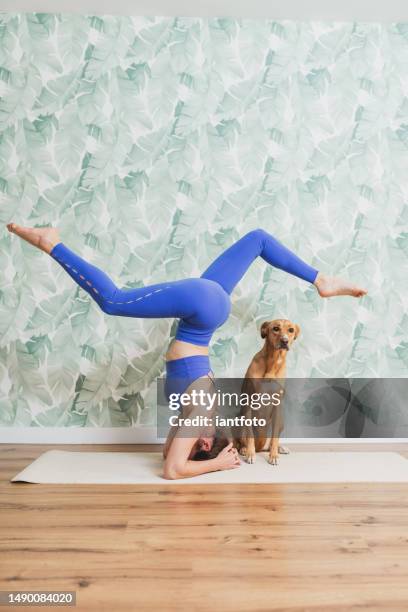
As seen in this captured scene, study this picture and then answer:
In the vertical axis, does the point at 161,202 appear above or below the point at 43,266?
above

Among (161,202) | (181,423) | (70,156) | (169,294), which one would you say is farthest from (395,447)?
(70,156)

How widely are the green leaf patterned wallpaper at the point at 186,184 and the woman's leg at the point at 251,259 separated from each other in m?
0.55

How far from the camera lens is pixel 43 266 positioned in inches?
134

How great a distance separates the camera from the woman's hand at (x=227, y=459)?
269cm

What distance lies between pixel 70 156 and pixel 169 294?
129 centimetres

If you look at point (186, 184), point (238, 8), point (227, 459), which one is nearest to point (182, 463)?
point (227, 459)

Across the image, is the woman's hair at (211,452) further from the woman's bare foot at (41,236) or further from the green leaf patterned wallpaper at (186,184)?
the woman's bare foot at (41,236)

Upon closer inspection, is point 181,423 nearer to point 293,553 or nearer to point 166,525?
point 166,525

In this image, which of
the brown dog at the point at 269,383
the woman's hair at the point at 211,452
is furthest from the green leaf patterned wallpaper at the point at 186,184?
the woman's hair at the point at 211,452

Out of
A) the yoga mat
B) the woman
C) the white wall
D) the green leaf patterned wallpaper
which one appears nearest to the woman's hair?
the woman

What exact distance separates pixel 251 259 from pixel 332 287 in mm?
420

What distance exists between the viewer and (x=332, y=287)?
114 inches

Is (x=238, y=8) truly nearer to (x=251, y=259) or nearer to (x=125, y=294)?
(x=251, y=259)

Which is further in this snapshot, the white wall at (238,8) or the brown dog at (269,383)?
the white wall at (238,8)
